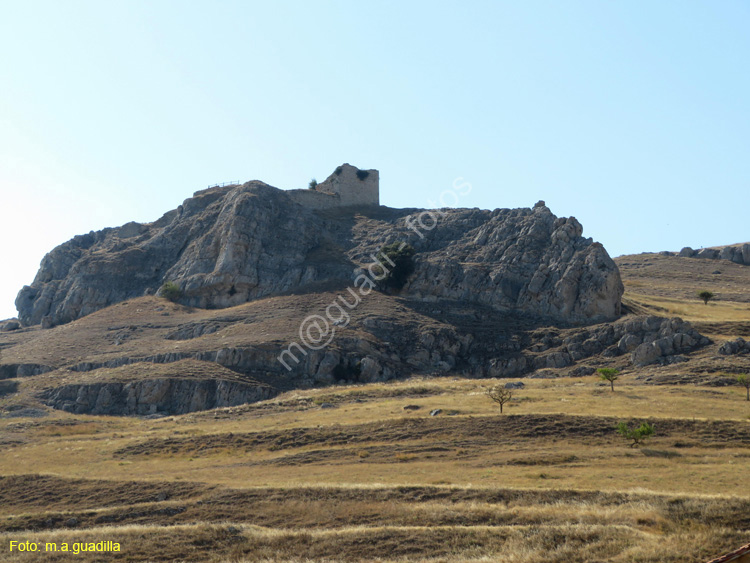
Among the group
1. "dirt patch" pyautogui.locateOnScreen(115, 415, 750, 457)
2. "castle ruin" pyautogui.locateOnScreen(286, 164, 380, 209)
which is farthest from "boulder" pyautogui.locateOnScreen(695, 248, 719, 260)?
"dirt patch" pyautogui.locateOnScreen(115, 415, 750, 457)

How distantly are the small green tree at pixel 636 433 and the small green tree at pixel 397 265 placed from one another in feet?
128

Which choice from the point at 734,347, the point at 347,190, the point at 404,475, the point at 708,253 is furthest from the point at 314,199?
the point at 708,253

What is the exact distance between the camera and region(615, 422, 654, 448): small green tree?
3034 cm

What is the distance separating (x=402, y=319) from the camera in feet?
201

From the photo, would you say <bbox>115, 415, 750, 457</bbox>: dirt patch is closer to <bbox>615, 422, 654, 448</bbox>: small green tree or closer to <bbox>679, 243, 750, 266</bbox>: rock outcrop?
<bbox>615, 422, 654, 448</bbox>: small green tree

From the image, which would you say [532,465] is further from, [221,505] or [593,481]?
[221,505]

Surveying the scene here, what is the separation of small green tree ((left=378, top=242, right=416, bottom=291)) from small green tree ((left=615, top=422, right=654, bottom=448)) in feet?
128

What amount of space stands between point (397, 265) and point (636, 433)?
40957 millimetres

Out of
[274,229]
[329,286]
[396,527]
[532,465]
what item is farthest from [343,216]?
[396,527]

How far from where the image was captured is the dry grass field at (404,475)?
1875 centimetres

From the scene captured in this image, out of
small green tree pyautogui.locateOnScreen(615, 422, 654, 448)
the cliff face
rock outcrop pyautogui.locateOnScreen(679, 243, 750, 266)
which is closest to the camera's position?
small green tree pyautogui.locateOnScreen(615, 422, 654, 448)

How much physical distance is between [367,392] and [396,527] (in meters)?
28.4

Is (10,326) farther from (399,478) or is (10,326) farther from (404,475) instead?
(399,478)

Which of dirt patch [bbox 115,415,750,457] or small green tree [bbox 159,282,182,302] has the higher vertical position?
small green tree [bbox 159,282,182,302]
